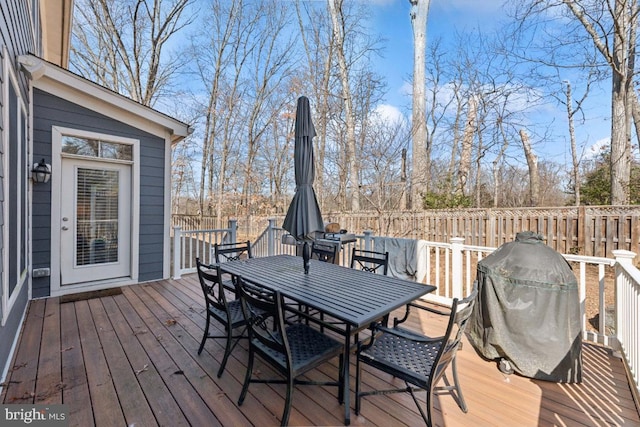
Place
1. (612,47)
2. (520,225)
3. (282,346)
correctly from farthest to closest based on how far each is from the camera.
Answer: (520,225) < (612,47) < (282,346)

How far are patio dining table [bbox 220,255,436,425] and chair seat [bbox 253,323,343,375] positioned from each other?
13 cm

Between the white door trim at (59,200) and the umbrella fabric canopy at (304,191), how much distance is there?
2.68m

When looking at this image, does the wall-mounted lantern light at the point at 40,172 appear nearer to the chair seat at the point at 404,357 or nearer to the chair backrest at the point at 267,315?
the chair backrest at the point at 267,315

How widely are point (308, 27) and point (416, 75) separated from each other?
453cm

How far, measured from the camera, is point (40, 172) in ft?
12.4

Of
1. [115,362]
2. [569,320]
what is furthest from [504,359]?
[115,362]

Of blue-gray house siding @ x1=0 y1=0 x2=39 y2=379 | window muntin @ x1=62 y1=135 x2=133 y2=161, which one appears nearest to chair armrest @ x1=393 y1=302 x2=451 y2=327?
blue-gray house siding @ x1=0 y1=0 x2=39 y2=379

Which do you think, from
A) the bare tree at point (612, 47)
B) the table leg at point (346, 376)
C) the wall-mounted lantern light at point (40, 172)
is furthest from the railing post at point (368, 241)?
the bare tree at point (612, 47)

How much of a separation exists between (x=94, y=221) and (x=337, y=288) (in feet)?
14.0

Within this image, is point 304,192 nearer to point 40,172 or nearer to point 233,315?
point 233,315

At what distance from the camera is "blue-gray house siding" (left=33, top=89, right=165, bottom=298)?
3955 mm

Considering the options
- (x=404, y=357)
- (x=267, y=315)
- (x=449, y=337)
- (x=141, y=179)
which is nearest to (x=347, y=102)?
(x=141, y=179)

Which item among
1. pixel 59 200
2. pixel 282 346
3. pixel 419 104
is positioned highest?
pixel 419 104

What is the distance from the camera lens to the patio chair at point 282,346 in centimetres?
174
